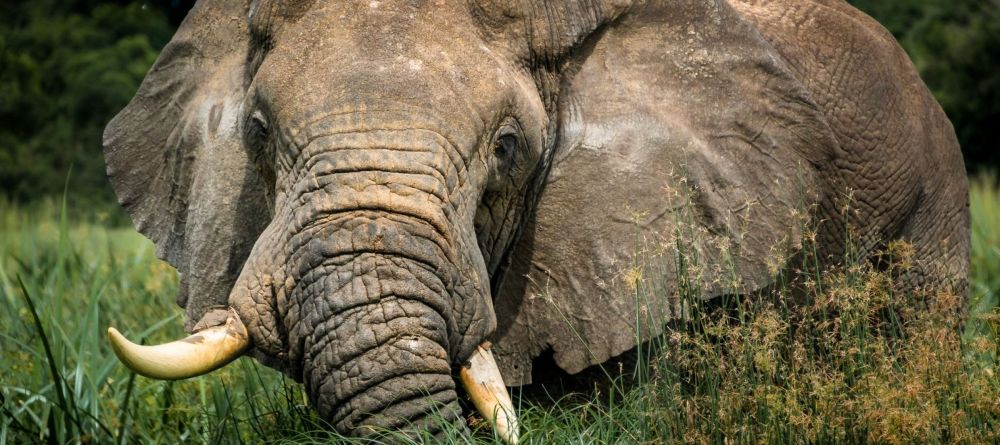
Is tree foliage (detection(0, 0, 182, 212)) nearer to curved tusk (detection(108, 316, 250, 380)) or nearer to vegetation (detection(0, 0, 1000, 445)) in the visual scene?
vegetation (detection(0, 0, 1000, 445))

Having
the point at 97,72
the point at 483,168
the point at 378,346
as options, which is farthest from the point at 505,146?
the point at 97,72

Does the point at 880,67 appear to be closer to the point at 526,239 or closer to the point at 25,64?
the point at 526,239

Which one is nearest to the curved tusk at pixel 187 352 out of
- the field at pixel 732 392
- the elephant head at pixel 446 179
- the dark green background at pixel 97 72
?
the elephant head at pixel 446 179

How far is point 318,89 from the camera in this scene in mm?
3662

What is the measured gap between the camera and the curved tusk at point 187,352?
3.33 m

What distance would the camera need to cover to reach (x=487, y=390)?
3.63m

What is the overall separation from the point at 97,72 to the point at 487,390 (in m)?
18.2

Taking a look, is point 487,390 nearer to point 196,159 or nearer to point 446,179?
→ point 446,179

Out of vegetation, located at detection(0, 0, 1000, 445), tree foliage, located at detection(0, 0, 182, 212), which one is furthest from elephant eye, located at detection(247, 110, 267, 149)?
tree foliage, located at detection(0, 0, 182, 212)

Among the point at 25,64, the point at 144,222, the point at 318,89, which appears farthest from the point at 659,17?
the point at 25,64

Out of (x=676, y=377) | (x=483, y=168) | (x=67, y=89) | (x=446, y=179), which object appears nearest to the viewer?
(x=446, y=179)

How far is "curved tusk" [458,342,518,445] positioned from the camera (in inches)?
140

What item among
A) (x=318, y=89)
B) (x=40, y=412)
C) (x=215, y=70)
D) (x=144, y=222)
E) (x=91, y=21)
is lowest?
(x=91, y=21)

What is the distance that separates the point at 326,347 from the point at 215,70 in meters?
1.42
